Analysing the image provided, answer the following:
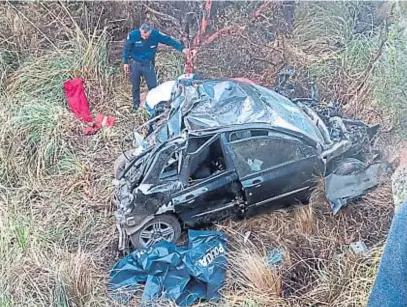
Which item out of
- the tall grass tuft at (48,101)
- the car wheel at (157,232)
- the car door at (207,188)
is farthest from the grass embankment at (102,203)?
the car wheel at (157,232)

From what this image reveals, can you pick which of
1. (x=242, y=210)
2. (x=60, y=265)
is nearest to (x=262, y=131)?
(x=242, y=210)

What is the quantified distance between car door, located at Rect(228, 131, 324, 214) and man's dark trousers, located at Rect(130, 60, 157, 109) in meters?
3.12

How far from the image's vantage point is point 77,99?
969 centimetres

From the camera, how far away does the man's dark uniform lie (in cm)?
916

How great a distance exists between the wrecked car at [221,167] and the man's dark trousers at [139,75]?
7.82 feet

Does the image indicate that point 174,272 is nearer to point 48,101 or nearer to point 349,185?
point 349,185

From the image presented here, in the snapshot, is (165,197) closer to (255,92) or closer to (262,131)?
(262,131)

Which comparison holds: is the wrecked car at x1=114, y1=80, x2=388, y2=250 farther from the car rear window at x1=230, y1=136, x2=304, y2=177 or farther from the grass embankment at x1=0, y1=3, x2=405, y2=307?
the grass embankment at x1=0, y1=3, x2=405, y2=307

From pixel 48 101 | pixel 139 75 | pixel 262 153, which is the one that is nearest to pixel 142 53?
pixel 139 75

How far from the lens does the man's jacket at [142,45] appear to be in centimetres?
915

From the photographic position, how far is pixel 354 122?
7.68 metres

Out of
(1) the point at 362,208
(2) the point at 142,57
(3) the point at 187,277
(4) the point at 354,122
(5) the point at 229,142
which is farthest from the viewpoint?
(2) the point at 142,57

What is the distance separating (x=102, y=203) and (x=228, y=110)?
1872 millimetres

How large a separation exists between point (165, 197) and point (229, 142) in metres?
0.84
